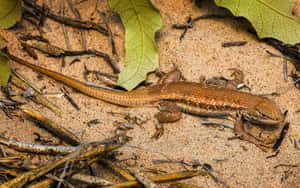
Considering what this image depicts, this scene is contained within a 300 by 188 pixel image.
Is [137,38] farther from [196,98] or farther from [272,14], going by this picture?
[272,14]

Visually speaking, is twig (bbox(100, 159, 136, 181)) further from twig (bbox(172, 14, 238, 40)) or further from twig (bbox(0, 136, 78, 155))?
twig (bbox(172, 14, 238, 40))

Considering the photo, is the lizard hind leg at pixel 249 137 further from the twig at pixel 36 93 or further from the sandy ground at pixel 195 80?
the twig at pixel 36 93

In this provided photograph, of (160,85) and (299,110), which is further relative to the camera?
(160,85)

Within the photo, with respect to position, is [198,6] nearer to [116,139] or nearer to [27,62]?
[116,139]

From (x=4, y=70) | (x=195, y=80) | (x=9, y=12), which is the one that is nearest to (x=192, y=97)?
(x=195, y=80)

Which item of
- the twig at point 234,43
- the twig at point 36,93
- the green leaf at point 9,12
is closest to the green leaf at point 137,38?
A: the twig at point 36,93

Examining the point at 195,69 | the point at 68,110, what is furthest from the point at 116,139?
the point at 195,69

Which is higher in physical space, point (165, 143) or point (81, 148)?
point (81, 148)
